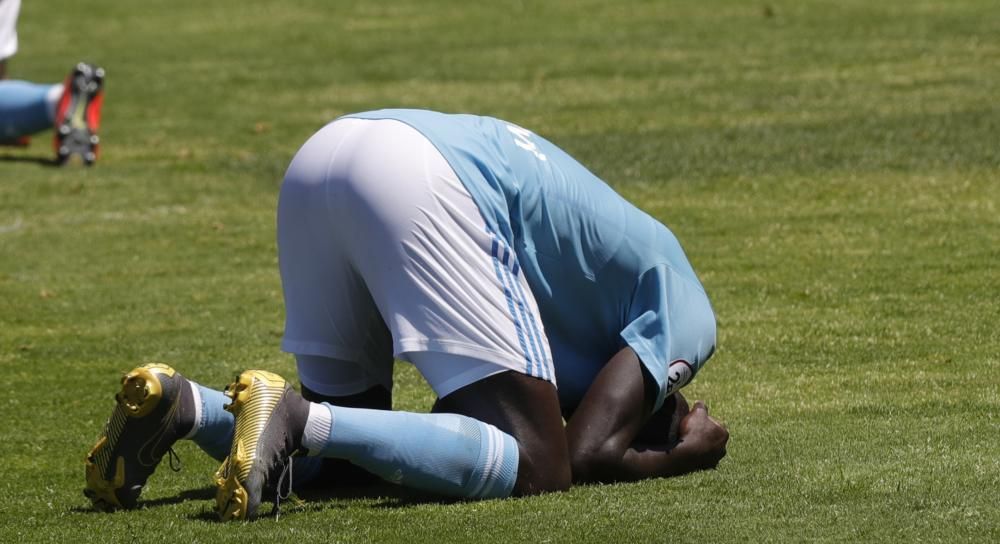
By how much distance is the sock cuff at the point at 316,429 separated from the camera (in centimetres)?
442

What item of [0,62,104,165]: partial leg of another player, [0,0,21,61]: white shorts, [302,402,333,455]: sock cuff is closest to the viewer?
[302,402,333,455]: sock cuff

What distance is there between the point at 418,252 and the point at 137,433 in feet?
2.93

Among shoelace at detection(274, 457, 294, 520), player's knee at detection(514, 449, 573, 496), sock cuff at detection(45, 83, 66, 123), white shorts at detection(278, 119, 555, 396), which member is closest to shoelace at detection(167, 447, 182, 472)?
shoelace at detection(274, 457, 294, 520)

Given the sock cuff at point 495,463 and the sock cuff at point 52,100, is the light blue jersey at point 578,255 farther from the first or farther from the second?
the sock cuff at point 52,100

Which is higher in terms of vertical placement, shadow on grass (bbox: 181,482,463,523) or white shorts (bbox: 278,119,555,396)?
white shorts (bbox: 278,119,555,396)

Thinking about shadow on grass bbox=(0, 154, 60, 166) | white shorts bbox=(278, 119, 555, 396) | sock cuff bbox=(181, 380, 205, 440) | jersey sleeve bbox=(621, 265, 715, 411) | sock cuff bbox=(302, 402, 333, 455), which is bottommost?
shadow on grass bbox=(0, 154, 60, 166)

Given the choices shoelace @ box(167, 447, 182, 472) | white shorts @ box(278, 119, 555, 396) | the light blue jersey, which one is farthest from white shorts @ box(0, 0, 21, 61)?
white shorts @ box(278, 119, 555, 396)

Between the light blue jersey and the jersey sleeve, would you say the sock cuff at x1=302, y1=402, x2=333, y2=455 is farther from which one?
the jersey sleeve

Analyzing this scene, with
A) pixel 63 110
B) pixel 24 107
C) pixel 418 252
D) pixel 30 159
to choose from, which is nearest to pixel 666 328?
pixel 418 252

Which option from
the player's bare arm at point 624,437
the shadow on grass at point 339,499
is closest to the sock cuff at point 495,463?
the shadow on grass at point 339,499

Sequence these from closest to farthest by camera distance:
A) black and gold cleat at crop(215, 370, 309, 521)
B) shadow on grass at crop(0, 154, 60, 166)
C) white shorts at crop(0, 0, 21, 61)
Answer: black and gold cleat at crop(215, 370, 309, 521), shadow on grass at crop(0, 154, 60, 166), white shorts at crop(0, 0, 21, 61)

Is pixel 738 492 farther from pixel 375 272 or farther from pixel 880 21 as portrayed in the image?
pixel 880 21

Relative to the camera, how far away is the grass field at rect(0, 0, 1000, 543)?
181 inches

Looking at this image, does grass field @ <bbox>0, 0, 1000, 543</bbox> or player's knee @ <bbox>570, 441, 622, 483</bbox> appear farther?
player's knee @ <bbox>570, 441, 622, 483</bbox>
